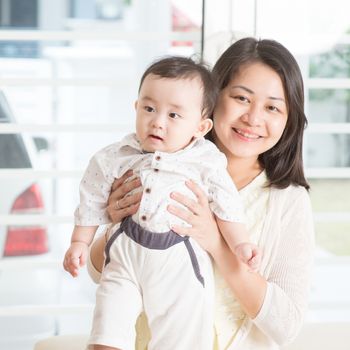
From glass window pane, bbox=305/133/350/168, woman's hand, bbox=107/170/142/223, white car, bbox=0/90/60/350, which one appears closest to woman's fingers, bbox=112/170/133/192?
woman's hand, bbox=107/170/142/223

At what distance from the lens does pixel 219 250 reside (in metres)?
1.68

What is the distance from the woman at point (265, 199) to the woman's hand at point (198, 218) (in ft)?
0.25

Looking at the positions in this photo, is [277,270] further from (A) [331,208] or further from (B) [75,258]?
(A) [331,208]

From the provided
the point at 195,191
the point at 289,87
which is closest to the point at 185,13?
the point at 289,87

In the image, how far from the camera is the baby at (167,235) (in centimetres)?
158

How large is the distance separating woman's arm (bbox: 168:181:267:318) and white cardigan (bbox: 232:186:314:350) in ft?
0.11

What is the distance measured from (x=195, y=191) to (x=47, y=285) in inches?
57.1

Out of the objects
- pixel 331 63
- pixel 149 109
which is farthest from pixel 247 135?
pixel 331 63

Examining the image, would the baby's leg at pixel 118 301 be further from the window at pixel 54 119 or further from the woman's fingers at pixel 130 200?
the window at pixel 54 119

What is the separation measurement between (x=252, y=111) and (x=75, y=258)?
48 cm

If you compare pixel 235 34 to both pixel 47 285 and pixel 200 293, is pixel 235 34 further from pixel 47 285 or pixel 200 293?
pixel 47 285

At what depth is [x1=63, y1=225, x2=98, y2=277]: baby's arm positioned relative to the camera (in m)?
1.67

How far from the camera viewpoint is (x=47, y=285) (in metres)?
2.96

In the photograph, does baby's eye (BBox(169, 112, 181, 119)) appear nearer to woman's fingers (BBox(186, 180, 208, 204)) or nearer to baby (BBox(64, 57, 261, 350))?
baby (BBox(64, 57, 261, 350))
